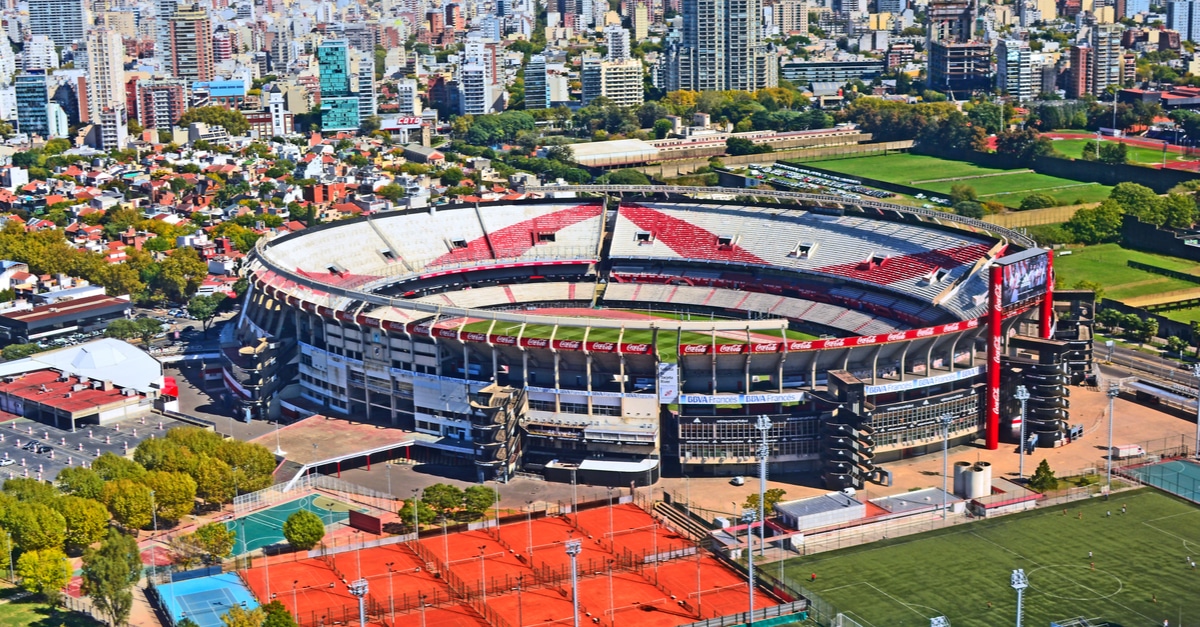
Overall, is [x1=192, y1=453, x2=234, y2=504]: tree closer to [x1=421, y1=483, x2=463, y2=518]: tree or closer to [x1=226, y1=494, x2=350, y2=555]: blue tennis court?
[x1=226, y1=494, x2=350, y2=555]: blue tennis court

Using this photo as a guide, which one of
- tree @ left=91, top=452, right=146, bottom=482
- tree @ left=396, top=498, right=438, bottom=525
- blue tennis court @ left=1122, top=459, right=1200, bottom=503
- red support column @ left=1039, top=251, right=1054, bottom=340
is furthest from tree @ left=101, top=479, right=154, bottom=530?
red support column @ left=1039, top=251, right=1054, bottom=340

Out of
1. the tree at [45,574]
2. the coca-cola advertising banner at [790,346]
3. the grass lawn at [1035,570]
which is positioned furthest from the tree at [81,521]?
the grass lawn at [1035,570]

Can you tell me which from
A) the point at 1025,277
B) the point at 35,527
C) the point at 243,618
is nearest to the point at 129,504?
the point at 35,527

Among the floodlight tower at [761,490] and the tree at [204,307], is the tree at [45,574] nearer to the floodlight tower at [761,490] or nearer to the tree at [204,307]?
the floodlight tower at [761,490]

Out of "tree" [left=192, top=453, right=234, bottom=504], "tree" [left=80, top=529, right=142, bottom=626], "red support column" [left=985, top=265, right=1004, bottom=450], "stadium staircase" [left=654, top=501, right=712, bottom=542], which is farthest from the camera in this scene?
"red support column" [left=985, top=265, right=1004, bottom=450]

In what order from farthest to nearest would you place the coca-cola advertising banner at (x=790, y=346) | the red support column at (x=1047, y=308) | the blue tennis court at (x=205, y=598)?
Result: the red support column at (x=1047, y=308), the coca-cola advertising banner at (x=790, y=346), the blue tennis court at (x=205, y=598)

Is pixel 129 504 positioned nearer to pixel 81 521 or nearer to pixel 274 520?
pixel 81 521
